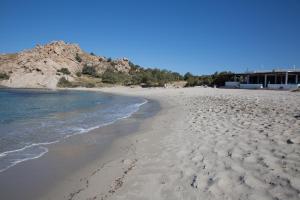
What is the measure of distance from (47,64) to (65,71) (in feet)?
23.8

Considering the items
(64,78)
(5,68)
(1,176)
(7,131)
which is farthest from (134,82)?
(1,176)

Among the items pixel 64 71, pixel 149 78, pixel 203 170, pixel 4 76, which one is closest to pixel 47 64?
pixel 64 71

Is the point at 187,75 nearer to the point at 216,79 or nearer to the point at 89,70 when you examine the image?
the point at 216,79

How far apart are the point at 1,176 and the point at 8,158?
1523 mm

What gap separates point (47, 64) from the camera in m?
106

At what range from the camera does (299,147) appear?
6.57 metres

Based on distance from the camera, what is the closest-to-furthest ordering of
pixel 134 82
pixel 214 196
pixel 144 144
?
pixel 214 196 < pixel 144 144 < pixel 134 82

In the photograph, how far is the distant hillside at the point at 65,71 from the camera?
88562 mm

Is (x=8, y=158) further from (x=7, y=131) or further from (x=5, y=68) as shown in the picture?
(x=5, y=68)

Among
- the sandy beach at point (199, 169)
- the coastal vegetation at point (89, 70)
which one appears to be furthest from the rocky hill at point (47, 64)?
the sandy beach at point (199, 169)

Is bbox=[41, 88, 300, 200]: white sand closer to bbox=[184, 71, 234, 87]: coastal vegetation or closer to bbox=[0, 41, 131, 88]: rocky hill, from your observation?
bbox=[184, 71, 234, 87]: coastal vegetation

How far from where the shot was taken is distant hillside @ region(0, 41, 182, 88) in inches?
3487

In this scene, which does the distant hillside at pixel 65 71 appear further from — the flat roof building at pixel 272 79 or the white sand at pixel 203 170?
the white sand at pixel 203 170

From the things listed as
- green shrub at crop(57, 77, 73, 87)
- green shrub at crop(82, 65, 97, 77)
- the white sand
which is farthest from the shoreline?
green shrub at crop(82, 65, 97, 77)
